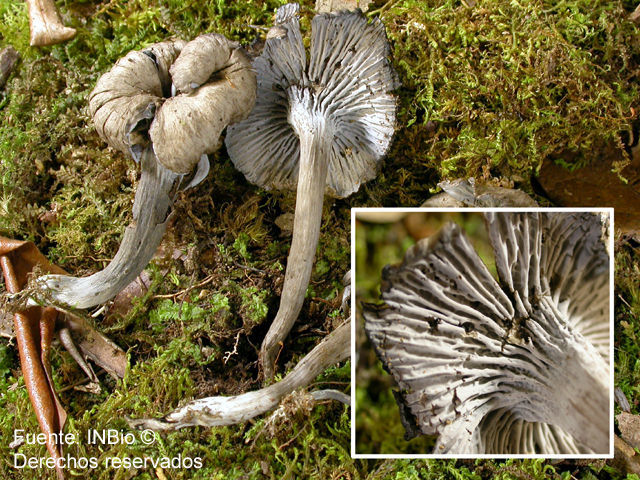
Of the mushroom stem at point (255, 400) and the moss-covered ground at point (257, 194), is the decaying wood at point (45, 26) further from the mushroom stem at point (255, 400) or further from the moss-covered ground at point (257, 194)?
the mushroom stem at point (255, 400)

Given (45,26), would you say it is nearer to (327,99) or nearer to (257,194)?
(257,194)

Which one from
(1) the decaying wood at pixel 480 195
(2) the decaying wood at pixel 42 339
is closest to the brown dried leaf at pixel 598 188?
(1) the decaying wood at pixel 480 195

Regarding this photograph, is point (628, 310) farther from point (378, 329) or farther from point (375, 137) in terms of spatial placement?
point (375, 137)

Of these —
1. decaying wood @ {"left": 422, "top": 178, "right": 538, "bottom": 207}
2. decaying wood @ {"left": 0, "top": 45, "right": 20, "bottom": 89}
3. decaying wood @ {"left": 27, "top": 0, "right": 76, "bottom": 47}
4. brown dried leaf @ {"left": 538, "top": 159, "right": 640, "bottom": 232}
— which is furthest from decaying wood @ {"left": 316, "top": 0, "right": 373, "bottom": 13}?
decaying wood @ {"left": 0, "top": 45, "right": 20, "bottom": 89}

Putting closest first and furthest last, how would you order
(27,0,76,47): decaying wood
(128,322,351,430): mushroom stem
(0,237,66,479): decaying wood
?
(128,322,351,430): mushroom stem
(0,237,66,479): decaying wood
(27,0,76,47): decaying wood

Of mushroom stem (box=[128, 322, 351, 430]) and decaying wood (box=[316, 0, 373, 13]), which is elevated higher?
decaying wood (box=[316, 0, 373, 13])

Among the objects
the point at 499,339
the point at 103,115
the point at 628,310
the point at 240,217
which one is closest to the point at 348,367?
the point at 499,339

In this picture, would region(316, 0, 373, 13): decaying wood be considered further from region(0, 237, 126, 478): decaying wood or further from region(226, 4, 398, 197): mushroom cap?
region(0, 237, 126, 478): decaying wood
